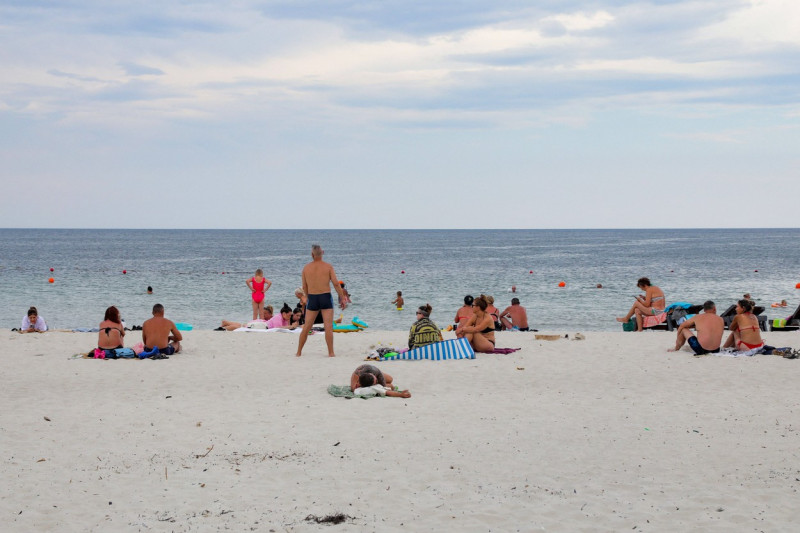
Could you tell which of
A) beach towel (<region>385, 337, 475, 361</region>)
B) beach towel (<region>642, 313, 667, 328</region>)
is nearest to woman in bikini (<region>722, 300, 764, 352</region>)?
beach towel (<region>385, 337, 475, 361</region>)

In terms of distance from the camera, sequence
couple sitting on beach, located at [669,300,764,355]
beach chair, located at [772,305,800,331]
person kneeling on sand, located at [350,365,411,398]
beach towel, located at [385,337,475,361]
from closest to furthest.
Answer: person kneeling on sand, located at [350,365,411,398], beach towel, located at [385,337,475,361], couple sitting on beach, located at [669,300,764,355], beach chair, located at [772,305,800,331]

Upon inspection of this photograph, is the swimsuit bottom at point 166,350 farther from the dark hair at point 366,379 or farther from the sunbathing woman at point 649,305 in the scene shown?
the sunbathing woman at point 649,305

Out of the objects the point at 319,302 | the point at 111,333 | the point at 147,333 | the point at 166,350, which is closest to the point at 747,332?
the point at 319,302

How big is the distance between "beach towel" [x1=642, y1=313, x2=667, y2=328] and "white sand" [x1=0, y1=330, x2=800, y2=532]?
5366mm

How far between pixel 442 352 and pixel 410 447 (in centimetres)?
553

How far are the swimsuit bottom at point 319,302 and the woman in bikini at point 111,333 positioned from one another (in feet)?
11.1

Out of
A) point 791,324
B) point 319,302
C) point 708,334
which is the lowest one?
point 791,324

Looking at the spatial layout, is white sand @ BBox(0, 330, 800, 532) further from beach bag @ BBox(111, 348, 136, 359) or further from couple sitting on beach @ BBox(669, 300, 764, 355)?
beach bag @ BBox(111, 348, 136, 359)

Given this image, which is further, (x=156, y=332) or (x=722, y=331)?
(x=156, y=332)

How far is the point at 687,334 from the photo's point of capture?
13.1m

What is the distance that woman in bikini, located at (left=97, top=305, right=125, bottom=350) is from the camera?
502 inches

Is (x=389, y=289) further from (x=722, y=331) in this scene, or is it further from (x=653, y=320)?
(x=722, y=331)

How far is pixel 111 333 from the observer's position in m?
12.8

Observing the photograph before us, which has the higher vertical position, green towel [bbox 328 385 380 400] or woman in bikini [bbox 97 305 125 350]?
woman in bikini [bbox 97 305 125 350]
